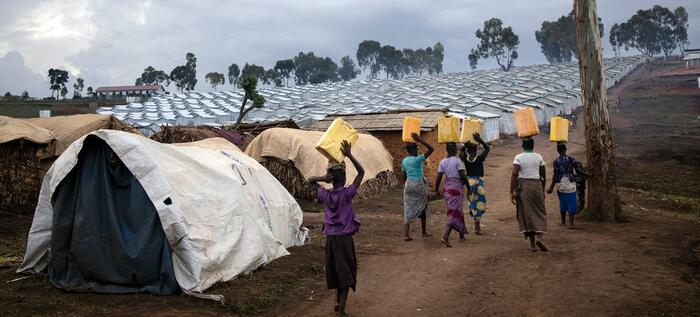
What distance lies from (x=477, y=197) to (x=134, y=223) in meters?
5.48

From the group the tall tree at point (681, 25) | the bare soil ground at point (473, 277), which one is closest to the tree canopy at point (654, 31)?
the tall tree at point (681, 25)

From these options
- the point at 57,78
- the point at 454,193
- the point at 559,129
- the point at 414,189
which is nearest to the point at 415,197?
the point at 414,189

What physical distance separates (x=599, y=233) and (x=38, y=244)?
813 cm

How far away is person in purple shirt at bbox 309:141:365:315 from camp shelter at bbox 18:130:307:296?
143 centimetres

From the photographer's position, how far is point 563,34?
3009 inches

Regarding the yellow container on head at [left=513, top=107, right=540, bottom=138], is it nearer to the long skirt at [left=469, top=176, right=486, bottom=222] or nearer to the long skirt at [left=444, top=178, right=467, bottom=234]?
the long skirt at [left=469, top=176, right=486, bottom=222]

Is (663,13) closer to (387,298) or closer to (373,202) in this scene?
(373,202)

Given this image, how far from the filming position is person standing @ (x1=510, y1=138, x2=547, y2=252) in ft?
22.6

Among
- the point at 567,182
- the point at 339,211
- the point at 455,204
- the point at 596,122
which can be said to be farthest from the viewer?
the point at 596,122

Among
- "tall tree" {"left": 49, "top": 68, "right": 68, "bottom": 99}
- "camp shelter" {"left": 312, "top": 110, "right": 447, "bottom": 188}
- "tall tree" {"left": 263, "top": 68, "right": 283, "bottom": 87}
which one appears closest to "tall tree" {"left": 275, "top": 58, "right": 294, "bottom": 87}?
"tall tree" {"left": 263, "top": 68, "right": 283, "bottom": 87}

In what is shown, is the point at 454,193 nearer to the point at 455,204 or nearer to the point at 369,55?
the point at 455,204

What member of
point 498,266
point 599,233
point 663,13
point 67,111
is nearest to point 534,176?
point 498,266

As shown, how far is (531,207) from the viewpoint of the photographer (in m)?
6.92

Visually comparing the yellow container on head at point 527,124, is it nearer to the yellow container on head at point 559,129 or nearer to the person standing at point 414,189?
the yellow container on head at point 559,129
